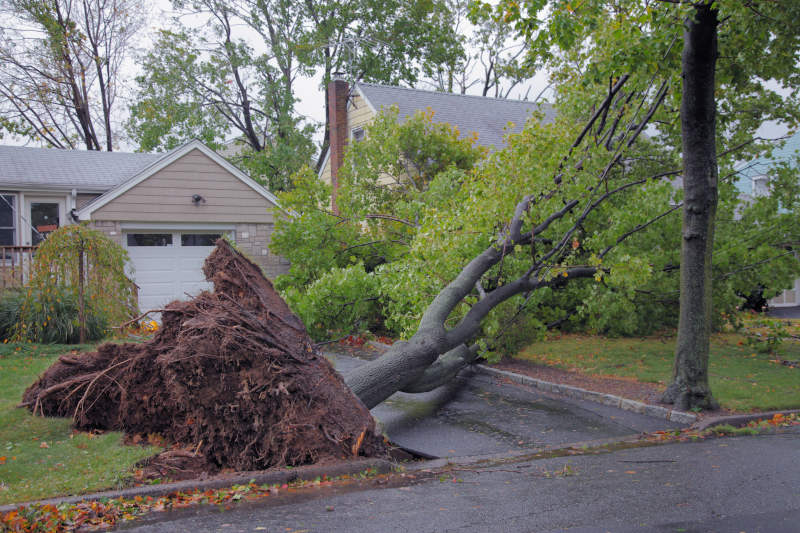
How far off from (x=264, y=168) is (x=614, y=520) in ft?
83.5

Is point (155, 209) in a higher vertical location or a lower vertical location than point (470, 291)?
higher

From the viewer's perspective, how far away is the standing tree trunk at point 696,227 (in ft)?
28.2

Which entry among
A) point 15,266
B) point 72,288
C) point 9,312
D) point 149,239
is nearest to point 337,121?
point 149,239

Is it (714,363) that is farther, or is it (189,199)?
(189,199)

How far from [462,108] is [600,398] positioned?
15.6 m

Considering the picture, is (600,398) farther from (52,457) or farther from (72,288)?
(72,288)

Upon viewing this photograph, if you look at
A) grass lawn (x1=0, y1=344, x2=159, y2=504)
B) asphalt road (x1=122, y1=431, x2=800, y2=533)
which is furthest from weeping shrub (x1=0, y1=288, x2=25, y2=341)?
asphalt road (x1=122, y1=431, x2=800, y2=533)

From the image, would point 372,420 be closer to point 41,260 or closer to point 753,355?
point 41,260

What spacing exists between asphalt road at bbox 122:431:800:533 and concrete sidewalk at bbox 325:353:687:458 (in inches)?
37.7

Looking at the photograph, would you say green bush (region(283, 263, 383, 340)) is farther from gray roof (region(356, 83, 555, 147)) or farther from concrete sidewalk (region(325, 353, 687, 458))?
gray roof (region(356, 83, 555, 147))

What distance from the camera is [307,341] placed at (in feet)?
22.5

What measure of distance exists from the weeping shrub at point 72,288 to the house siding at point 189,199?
13.6ft

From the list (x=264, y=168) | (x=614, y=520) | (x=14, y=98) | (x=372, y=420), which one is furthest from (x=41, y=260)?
(x=14, y=98)

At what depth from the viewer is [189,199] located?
57.5 feet
